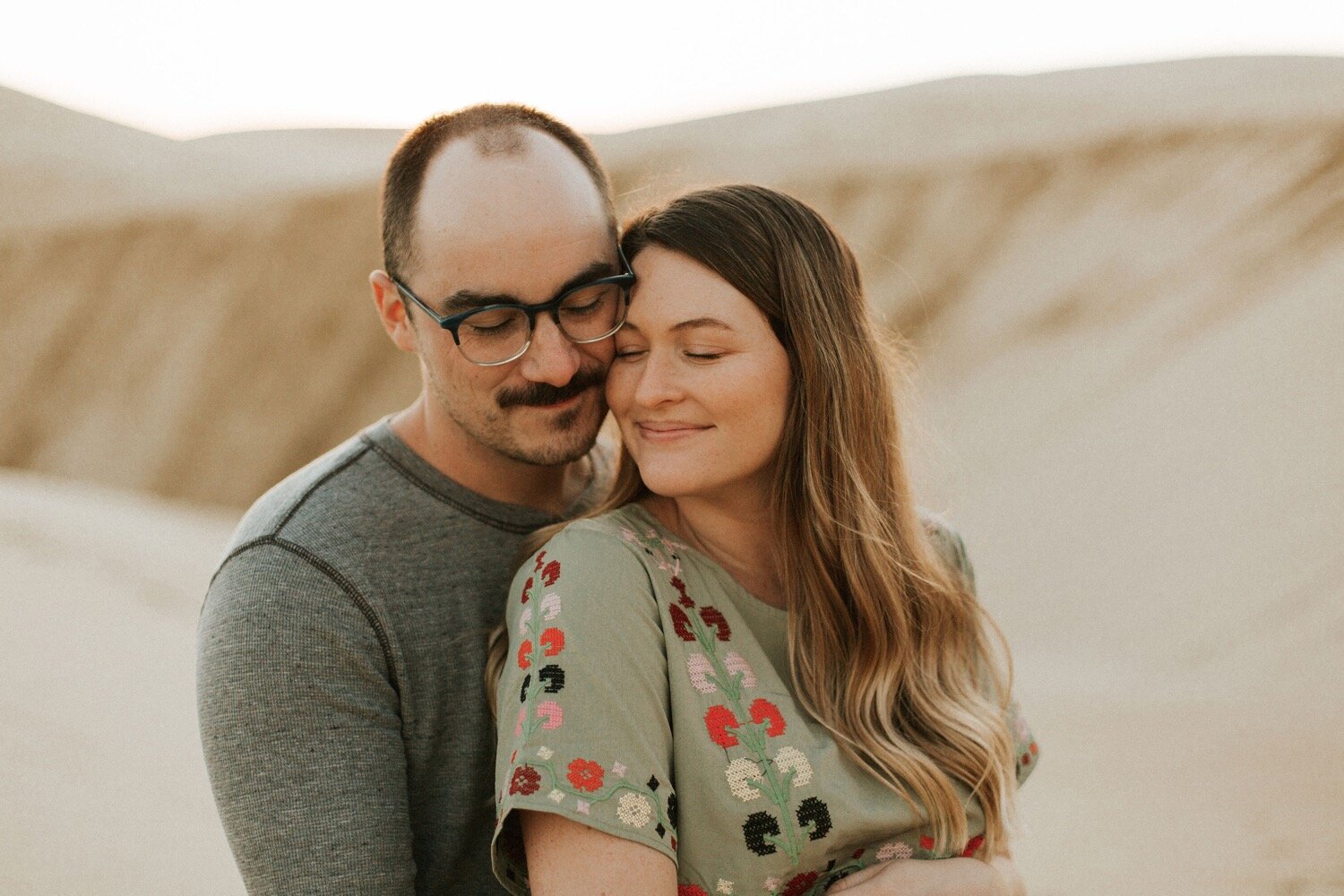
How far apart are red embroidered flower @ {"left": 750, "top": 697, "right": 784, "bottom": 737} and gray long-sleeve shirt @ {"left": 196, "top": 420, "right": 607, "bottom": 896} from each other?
1.98 feet

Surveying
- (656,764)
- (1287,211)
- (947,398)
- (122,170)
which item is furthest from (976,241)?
(656,764)

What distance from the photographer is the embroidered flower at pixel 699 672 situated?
1871 mm

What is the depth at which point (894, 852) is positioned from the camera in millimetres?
1995

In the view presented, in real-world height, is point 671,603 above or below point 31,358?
above

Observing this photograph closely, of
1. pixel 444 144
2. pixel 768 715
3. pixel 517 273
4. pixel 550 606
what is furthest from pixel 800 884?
pixel 444 144

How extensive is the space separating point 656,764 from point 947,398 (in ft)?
33.9

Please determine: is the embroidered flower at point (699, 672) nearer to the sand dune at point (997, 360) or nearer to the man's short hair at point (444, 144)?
the man's short hair at point (444, 144)

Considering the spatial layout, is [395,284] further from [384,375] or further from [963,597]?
[384,375]

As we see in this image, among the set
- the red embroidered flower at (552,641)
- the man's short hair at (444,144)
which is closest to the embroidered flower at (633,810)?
the red embroidered flower at (552,641)

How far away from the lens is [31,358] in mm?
12133

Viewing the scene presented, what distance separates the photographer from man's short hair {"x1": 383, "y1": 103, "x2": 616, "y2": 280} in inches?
93.6

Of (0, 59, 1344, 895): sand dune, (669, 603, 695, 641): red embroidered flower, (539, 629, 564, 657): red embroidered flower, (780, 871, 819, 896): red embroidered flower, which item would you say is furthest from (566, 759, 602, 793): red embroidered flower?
(0, 59, 1344, 895): sand dune

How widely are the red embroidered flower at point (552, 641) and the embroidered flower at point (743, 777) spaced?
31cm

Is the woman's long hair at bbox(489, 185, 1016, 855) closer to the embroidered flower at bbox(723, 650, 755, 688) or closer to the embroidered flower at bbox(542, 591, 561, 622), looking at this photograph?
the embroidered flower at bbox(723, 650, 755, 688)
